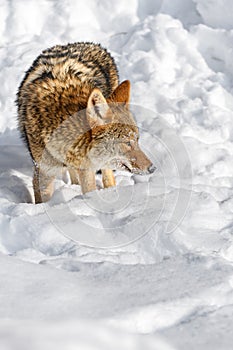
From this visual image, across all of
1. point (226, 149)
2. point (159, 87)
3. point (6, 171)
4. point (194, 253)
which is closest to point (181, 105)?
point (159, 87)

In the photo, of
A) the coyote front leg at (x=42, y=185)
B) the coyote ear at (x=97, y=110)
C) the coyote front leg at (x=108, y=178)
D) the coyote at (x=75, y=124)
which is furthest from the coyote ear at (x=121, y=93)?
the coyote front leg at (x=42, y=185)

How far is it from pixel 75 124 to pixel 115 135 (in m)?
0.35

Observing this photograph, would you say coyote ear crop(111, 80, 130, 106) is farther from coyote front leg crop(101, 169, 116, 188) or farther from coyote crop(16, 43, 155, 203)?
coyote front leg crop(101, 169, 116, 188)

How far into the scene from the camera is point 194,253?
12.8ft

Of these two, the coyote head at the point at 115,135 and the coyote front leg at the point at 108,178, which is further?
the coyote front leg at the point at 108,178

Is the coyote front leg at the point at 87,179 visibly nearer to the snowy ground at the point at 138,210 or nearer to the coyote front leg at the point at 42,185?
the snowy ground at the point at 138,210

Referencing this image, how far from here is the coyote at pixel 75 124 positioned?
197 inches

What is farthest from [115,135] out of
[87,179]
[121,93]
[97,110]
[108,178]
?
[108,178]

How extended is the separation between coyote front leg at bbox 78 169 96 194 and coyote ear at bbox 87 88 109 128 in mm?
491

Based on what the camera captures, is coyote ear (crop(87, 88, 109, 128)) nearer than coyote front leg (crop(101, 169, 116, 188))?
Yes

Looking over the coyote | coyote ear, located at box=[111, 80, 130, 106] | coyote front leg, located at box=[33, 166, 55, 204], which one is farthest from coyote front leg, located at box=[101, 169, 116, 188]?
coyote ear, located at box=[111, 80, 130, 106]

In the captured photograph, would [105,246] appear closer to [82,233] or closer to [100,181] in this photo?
[82,233]

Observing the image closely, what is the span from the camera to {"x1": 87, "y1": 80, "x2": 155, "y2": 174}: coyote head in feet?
16.1

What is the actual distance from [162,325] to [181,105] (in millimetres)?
4241
